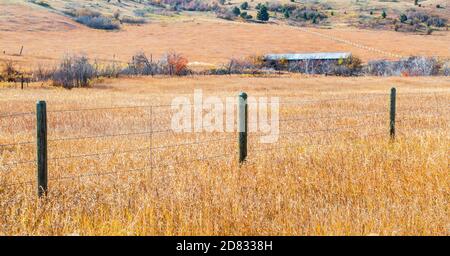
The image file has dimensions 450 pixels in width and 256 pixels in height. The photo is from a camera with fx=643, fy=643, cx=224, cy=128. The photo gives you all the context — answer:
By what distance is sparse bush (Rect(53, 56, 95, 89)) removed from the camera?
52.9m

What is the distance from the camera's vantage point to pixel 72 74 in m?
53.5

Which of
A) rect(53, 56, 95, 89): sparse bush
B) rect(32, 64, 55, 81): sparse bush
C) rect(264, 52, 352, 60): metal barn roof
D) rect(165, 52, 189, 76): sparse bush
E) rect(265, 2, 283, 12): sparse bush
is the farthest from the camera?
rect(265, 2, 283, 12): sparse bush

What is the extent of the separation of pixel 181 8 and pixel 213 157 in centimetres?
17574

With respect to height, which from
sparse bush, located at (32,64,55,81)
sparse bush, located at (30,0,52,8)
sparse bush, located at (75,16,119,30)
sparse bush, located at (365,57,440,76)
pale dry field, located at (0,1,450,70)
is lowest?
sparse bush, located at (365,57,440,76)

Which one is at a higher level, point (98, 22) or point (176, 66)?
point (98, 22)

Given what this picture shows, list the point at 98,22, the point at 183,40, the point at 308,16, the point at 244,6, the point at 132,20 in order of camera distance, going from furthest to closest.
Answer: the point at 244,6
the point at 308,16
the point at 132,20
the point at 98,22
the point at 183,40

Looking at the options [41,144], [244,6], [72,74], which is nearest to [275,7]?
[244,6]

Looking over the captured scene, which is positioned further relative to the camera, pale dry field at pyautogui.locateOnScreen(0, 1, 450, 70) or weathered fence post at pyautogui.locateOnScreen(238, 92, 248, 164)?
pale dry field at pyautogui.locateOnScreen(0, 1, 450, 70)

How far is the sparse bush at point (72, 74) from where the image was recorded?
52.9 m

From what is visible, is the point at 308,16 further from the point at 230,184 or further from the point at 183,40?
the point at 230,184

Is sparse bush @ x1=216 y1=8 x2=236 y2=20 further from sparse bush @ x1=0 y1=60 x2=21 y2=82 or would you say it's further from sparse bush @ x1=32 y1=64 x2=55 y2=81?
sparse bush @ x1=32 y1=64 x2=55 y2=81

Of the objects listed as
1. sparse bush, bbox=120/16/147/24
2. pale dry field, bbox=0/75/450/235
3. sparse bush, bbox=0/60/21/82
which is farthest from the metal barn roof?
pale dry field, bbox=0/75/450/235

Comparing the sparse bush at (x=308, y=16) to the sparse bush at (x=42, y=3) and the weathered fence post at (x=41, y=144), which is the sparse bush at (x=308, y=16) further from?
the weathered fence post at (x=41, y=144)

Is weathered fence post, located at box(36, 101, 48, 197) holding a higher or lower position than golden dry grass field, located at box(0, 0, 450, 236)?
higher
